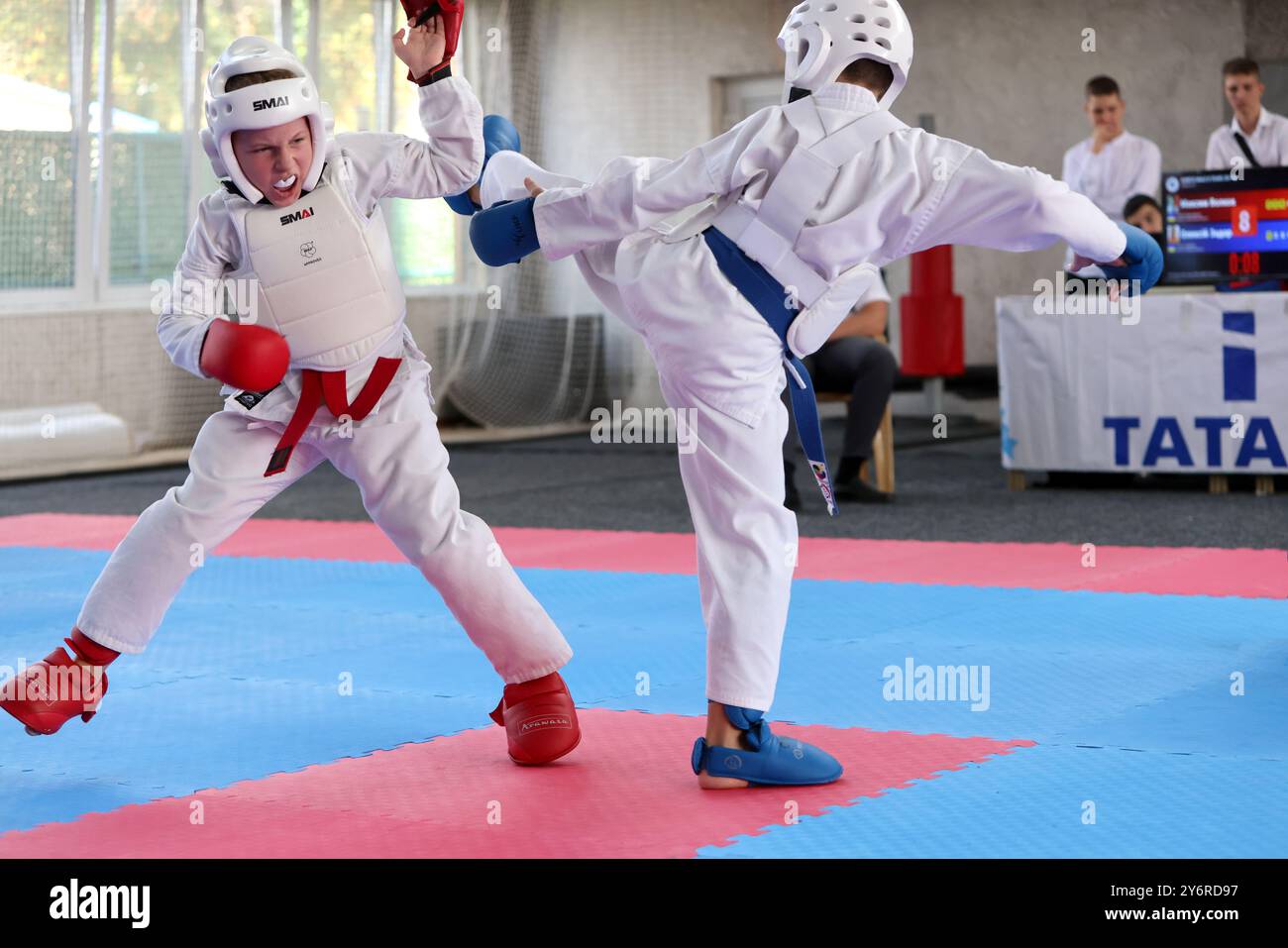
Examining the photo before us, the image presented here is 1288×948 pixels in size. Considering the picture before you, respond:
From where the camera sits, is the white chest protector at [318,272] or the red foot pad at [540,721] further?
the red foot pad at [540,721]

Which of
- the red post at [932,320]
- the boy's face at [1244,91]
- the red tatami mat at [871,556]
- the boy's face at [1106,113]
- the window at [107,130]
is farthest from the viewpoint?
the red post at [932,320]

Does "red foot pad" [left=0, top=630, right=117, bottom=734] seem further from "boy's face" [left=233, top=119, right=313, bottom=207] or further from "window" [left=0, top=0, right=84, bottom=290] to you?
"window" [left=0, top=0, right=84, bottom=290]

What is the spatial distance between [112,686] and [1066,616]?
2.35 meters

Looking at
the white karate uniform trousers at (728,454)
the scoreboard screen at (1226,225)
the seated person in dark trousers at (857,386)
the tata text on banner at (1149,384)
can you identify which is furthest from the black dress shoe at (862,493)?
the white karate uniform trousers at (728,454)

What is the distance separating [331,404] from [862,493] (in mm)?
4339

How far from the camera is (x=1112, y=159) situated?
877 centimetres

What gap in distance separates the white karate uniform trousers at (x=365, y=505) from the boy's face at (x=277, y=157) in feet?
1.27

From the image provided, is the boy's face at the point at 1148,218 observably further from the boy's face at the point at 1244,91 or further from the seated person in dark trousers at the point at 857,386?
the seated person in dark trousers at the point at 857,386

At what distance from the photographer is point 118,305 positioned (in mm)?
9812

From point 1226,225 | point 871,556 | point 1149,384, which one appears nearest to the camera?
point 871,556

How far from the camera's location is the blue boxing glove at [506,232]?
8.93 feet

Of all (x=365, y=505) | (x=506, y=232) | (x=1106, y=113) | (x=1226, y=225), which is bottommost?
(x=365, y=505)

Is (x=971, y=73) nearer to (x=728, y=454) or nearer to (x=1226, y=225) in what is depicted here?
(x=1226, y=225)

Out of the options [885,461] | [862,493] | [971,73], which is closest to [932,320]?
[971,73]
